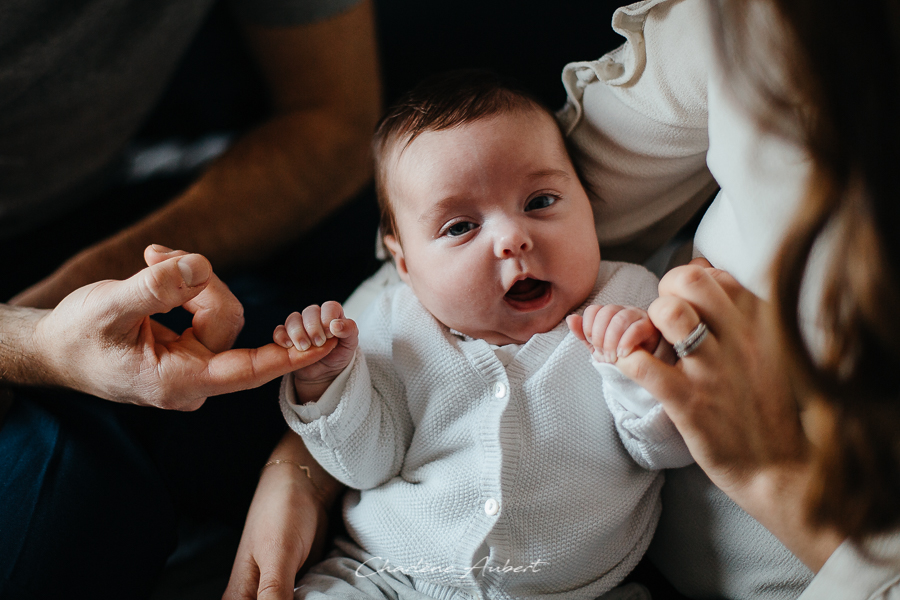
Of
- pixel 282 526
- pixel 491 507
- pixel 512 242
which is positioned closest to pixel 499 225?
pixel 512 242

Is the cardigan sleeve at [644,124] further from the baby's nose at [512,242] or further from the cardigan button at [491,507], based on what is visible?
the cardigan button at [491,507]

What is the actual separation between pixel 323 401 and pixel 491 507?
27 cm

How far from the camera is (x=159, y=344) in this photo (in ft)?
2.37

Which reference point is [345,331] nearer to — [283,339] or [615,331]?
[283,339]

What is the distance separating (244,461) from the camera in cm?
97

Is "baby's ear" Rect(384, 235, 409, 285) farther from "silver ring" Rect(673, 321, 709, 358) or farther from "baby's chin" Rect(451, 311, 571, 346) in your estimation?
"silver ring" Rect(673, 321, 709, 358)

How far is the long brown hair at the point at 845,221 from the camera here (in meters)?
0.49

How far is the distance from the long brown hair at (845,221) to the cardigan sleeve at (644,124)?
0.15 metres

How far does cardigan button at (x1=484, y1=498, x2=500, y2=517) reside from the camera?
78 centimetres

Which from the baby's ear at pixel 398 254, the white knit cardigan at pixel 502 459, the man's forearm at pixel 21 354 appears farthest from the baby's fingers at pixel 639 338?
the man's forearm at pixel 21 354

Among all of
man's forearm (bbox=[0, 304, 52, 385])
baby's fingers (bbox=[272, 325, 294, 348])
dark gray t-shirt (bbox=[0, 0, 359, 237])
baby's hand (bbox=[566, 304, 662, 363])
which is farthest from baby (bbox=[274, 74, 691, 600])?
dark gray t-shirt (bbox=[0, 0, 359, 237])

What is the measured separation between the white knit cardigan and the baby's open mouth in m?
0.05

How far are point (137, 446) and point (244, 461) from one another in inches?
6.8

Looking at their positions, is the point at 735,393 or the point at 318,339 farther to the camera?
the point at 318,339
